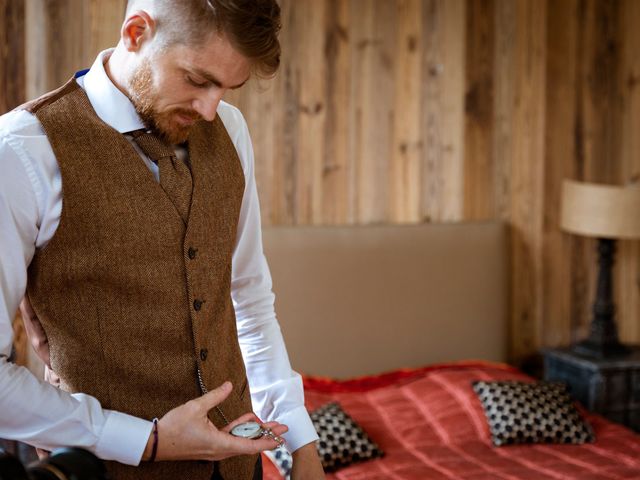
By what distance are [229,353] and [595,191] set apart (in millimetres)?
2379

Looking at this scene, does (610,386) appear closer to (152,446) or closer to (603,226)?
(603,226)

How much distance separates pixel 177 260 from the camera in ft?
3.79

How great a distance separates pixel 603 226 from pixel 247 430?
247 centimetres

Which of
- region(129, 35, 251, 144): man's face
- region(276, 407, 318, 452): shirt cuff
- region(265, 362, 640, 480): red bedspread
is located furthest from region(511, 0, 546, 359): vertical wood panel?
region(129, 35, 251, 144): man's face

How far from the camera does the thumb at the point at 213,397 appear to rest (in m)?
1.09

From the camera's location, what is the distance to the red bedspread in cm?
242

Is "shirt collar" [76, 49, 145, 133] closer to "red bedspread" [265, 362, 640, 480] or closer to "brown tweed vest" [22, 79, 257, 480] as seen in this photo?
"brown tweed vest" [22, 79, 257, 480]

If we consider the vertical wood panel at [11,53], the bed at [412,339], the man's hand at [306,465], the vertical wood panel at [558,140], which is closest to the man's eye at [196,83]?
the man's hand at [306,465]

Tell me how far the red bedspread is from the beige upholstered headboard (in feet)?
0.51

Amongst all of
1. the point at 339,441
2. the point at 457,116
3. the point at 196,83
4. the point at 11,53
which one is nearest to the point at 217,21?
the point at 196,83

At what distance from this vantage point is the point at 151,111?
1.17m

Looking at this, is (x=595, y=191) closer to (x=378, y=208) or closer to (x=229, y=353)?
(x=378, y=208)

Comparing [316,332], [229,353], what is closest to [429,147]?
[316,332]

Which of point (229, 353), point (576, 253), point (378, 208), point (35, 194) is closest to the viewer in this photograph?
point (35, 194)
